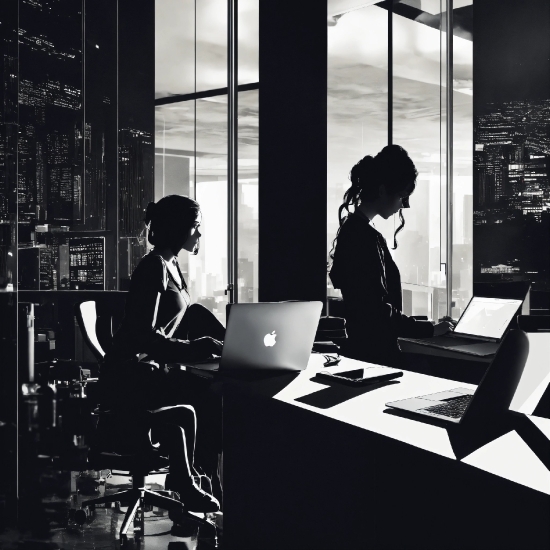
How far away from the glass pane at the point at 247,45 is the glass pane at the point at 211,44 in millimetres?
157

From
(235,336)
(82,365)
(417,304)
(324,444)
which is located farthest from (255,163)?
(324,444)

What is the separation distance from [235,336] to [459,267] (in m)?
3.51

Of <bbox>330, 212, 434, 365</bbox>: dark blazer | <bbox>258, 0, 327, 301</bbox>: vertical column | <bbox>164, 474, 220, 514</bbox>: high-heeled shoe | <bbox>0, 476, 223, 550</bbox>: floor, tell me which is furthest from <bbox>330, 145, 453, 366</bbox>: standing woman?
<bbox>258, 0, 327, 301</bbox>: vertical column

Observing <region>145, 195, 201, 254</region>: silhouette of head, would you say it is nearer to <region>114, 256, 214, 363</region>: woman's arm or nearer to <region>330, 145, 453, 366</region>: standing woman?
<region>114, 256, 214, 363</region>: woman's arm

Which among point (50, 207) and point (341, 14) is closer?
point (50, 207)

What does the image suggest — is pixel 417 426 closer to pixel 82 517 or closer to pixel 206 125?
pixel 82 517

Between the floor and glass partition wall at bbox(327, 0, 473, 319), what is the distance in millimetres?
2765

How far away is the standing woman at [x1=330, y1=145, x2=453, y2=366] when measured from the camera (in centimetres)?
258

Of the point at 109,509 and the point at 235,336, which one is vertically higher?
the point at 235,336

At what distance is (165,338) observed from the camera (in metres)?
2.76

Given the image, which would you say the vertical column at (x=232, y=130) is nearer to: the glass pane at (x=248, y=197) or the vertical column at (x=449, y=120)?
the glass pane at (x=248, y=197)

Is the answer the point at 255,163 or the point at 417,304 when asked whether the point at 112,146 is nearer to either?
the point at 255,163

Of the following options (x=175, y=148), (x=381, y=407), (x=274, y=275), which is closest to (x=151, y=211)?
(x=274, y=275)

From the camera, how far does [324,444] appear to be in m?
2.14
